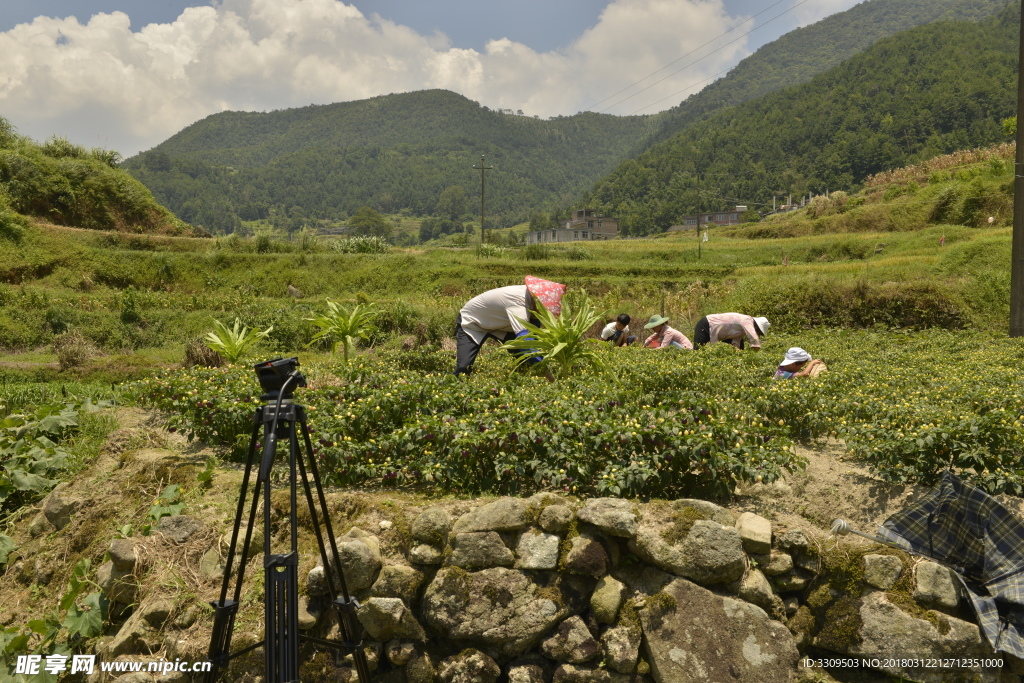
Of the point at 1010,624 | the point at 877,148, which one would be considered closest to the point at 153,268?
the point at 1010,624

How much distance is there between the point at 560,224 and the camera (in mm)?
97688

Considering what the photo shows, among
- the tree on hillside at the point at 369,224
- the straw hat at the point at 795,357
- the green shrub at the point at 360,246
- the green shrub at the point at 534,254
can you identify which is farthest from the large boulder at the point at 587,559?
the tree on hillside at the point at 369,224

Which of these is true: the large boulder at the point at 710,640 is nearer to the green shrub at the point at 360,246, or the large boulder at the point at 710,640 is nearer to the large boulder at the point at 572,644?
the large boulder at the point at 572,644

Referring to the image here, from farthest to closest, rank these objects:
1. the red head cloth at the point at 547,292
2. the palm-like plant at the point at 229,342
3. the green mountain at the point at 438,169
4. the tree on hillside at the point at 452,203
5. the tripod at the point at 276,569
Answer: the green mountain at the point at 438,169 < the tree on hillside at the point at 452,203 < the palm-like plant at the point at 229,342 < the red head cloth at the point at 547,292 < the tripod at the point at 276,569

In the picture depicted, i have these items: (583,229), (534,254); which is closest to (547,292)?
(534,254)

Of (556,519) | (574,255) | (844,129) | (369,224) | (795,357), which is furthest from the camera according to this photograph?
(369,224)

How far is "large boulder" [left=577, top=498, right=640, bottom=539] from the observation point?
3.26 metres

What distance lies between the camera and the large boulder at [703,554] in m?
3.14

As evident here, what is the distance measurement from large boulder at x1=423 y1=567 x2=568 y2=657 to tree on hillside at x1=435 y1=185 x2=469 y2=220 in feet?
430

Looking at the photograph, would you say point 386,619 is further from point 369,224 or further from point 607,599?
point 369,224

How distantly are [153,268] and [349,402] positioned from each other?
21.8 m

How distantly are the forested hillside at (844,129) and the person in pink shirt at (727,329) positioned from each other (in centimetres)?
7287

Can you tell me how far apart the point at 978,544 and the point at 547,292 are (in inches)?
182

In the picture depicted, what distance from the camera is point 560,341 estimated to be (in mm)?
Answer: 6359
